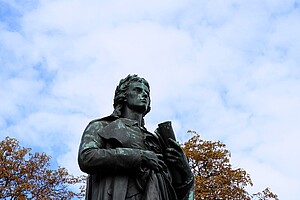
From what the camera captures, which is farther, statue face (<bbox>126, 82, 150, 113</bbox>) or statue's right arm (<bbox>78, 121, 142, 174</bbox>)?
statue face (<bbox>126, 82, 150, 113</bbox>)

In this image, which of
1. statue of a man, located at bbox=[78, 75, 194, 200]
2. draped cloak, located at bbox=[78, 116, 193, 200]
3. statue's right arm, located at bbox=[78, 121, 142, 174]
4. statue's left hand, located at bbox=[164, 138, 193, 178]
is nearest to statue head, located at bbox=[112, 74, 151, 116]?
statue of a man, located at bbox=[78, 75, 194, 200]

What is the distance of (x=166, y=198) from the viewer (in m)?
6.38

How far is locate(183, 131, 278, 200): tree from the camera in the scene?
2267 cm

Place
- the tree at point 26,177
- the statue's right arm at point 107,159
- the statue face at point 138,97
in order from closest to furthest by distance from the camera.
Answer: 1. the statue's right arm at point 107,159
2. the statue face at point 138,97
3. the tree at point 26,177

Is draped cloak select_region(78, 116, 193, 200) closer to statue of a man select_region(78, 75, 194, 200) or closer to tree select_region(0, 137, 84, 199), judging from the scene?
statue of a man select_region(78, 75, 194, 200)

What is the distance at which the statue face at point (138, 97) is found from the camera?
7.03 metres

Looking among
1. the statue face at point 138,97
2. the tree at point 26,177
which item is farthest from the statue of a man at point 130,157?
the tree at point 26,177

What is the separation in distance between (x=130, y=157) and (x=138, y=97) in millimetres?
1089

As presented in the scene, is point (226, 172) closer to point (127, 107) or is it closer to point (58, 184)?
point (58, 184)

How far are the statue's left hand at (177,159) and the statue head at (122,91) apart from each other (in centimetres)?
73

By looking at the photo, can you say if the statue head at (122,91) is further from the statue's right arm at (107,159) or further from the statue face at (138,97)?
the statue's right arm at (107,159)

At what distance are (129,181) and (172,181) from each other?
25.0 inches

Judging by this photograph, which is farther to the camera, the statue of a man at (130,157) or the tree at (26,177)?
the tree at (26,177)

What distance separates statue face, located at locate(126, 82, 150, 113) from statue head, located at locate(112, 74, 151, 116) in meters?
0.05
